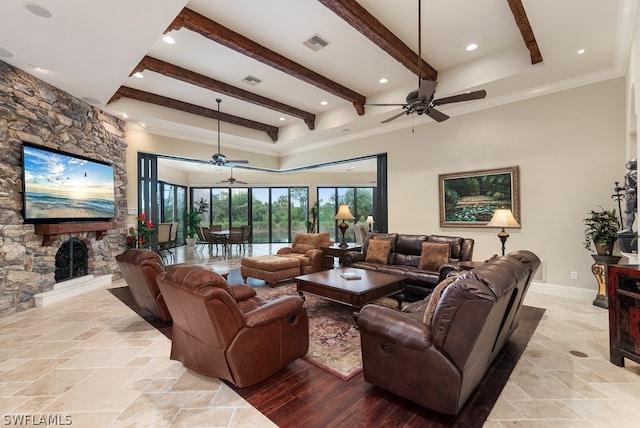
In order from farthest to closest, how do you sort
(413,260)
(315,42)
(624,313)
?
1. (413,260)
2. (315,42)
3. (624,313)

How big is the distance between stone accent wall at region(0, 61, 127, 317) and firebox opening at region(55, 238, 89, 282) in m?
0.09

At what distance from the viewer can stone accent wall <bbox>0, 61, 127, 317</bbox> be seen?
389cm

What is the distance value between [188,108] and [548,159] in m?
6.87

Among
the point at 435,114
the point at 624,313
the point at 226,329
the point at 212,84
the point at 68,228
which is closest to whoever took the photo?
the point at 226,329

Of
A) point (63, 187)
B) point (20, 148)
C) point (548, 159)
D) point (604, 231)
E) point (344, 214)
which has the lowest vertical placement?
point (604, 231)

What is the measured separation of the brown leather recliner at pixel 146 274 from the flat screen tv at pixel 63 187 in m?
1.93

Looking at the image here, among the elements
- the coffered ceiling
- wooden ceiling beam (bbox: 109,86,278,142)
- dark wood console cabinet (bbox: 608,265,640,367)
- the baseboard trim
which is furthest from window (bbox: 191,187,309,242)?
dark wood console cabinet (bbox: 608,265,640,367)

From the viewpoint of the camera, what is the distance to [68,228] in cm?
467

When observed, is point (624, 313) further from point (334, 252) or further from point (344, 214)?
point (344, 214)

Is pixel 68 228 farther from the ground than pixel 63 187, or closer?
closer

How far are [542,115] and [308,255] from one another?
184 inches

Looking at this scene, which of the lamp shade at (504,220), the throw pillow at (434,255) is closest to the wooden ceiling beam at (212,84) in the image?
the throw pillow at (434,255)

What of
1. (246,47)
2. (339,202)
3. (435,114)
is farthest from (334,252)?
(339,202)

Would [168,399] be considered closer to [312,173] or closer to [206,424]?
[206,424]
